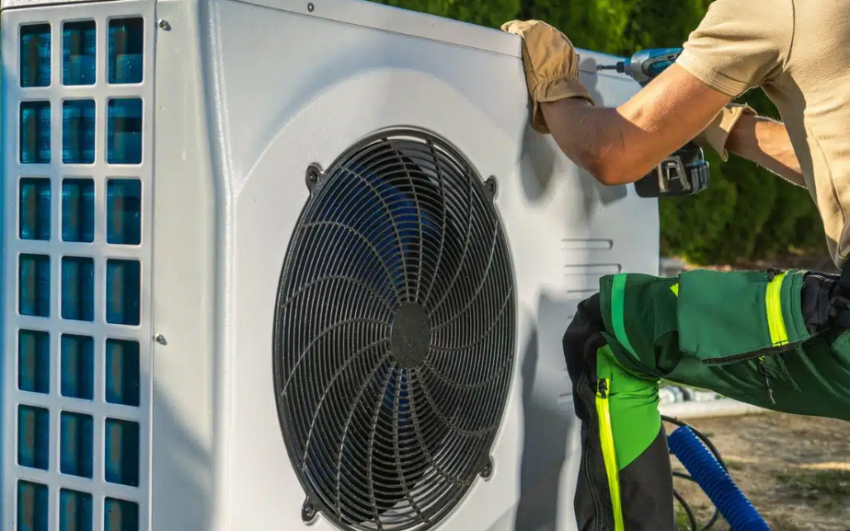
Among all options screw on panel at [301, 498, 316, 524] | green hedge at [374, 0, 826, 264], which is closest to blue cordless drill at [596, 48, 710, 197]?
screw on panel at [301, 498, 316, 524]

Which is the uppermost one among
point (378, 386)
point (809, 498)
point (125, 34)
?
point (125, 34)

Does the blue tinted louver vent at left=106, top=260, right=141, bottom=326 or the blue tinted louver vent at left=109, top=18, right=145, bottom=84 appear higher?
the blue tinted louver vent at left=109, top=18, right=145, bottom=84

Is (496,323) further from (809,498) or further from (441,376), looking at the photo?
(809,498)

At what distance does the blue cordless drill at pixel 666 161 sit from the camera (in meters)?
2.08

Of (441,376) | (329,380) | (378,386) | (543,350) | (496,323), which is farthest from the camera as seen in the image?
(543,350)

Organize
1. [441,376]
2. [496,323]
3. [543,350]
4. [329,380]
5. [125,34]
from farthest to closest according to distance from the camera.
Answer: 1. [543,350]
2. [496,323]
3. [441,376]
4. [329,380]
5. [125,34]

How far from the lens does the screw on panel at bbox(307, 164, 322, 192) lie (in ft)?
4.59

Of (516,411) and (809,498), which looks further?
(809,498)

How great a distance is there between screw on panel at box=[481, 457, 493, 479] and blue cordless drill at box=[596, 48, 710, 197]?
73 cm

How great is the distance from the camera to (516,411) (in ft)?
6.29

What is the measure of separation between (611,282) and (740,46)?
1.46 feet

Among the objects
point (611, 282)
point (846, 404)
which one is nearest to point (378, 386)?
point (611, 282)

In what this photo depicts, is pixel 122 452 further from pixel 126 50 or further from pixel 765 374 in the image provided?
pixel 765 374

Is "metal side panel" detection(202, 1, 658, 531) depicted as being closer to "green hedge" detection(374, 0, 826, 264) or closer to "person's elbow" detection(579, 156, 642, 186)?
"person's elbow" detection(579, 156, 642, 186)
